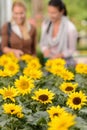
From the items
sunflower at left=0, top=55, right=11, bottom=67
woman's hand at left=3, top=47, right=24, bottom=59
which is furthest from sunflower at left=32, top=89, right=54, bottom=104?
woman's hand at left=3, top=47, right=24, bottom=59

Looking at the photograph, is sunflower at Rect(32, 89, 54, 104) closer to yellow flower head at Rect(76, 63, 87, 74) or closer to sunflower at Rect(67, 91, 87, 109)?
sunflower at Rect(67, 91, 87, 109)

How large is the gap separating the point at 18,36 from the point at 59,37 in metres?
0.54

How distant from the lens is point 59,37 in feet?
21.8

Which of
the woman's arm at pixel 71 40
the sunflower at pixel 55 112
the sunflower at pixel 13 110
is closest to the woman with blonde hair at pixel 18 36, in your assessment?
the woman's arm at pixel 71 40

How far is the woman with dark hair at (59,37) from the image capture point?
21.6 ft

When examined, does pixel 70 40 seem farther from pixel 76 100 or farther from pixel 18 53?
pixel 76 100

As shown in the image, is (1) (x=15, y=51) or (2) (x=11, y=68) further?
(1) (x=15, y=51)

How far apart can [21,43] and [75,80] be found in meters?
2.35

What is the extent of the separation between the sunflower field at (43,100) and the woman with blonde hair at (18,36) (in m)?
1.76

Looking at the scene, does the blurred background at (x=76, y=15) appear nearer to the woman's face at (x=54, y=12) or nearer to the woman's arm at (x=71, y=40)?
the woman's arm at (x=71, y=40)

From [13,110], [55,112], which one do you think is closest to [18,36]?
[13,110]

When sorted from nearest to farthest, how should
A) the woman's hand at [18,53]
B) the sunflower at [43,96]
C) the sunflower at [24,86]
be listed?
the sunflower at [43,96] < the sunflower at [24,86] < the woman's hand at [18,53]

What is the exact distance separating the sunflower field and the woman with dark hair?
1.74 meters

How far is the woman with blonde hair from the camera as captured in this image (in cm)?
661
